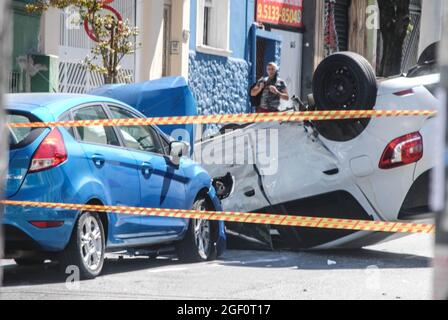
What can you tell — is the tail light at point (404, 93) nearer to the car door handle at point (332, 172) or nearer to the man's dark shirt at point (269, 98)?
the car door handle at point (332, 172)

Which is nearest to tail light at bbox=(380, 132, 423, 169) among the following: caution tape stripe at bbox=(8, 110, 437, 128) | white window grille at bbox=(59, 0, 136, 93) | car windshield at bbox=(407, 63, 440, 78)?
caution tape stripe at bbox=(8, 110, 437, 128)

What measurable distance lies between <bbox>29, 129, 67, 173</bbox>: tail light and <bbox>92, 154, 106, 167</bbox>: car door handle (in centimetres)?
39

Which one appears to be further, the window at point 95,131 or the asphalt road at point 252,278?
the window at point 95,131

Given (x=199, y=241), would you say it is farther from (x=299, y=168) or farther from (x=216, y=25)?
(x=216, y=25)

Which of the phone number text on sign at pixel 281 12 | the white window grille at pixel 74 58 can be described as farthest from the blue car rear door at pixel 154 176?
the phone number text on sign at pixel 281 12

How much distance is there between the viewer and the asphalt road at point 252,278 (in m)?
7.71

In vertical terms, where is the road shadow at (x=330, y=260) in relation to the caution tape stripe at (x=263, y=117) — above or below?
below

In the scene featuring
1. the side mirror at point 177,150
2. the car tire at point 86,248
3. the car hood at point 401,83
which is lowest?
the car tire at point 86,248

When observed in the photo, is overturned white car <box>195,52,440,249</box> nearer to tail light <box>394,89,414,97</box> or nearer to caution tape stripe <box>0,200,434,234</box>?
tail light <box>394,89,414,97</box>

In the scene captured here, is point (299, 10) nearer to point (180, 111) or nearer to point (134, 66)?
point (134, 66)

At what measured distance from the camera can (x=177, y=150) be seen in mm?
9523

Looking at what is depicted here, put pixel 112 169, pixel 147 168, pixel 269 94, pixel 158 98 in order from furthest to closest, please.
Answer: pixel 269 94 < pixel 158 98 < pixel 147 168 < pixel 112 169

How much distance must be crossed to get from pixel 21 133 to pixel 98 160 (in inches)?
25.6

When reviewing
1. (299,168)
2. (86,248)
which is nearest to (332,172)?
(299,168)
